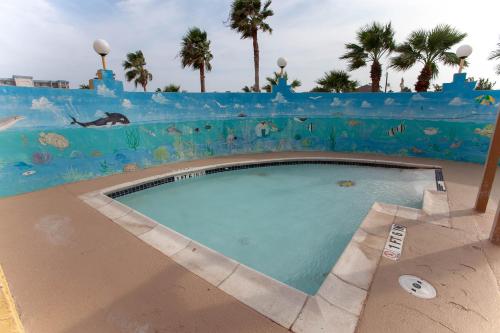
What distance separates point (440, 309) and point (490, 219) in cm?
312

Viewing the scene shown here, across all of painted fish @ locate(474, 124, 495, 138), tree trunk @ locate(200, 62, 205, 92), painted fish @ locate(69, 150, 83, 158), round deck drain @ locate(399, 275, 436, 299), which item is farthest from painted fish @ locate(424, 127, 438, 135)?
tree trunk @ locate(200, 62, 205, 92)

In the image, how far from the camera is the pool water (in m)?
4.06

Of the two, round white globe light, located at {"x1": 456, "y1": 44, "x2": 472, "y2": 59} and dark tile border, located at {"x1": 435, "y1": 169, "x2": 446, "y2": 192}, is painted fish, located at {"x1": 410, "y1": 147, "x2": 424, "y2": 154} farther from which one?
round white globe light, located at {"x1": 456, "y1": 44, "x2": 472, "y2": 59}

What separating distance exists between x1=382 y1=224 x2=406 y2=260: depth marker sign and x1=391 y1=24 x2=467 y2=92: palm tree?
9847mm

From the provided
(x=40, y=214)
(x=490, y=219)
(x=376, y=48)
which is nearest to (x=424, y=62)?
(x=376, y=48)

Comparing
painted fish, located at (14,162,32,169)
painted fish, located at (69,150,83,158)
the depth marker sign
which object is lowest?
the depth marker sign

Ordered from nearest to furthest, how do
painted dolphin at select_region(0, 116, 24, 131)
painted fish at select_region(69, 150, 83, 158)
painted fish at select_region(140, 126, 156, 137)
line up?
painted dolphin at select_region(0, 116, 24, 131) < painted fish at select_region(69, 150, 83, 158) < painted fish at select_region(140, 126, 156, 137)

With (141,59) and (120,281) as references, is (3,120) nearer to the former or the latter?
(120,281)

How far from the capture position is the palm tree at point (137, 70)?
24.8 meters

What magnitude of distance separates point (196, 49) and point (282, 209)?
49.1 feet

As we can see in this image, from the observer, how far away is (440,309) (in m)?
2.37

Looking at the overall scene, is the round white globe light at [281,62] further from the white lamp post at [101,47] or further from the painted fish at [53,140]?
the painted fish at [53,140]

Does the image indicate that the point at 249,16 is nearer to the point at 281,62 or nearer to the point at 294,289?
the point at 281,62

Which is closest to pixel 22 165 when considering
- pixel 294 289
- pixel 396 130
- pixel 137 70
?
pixel 294 289
